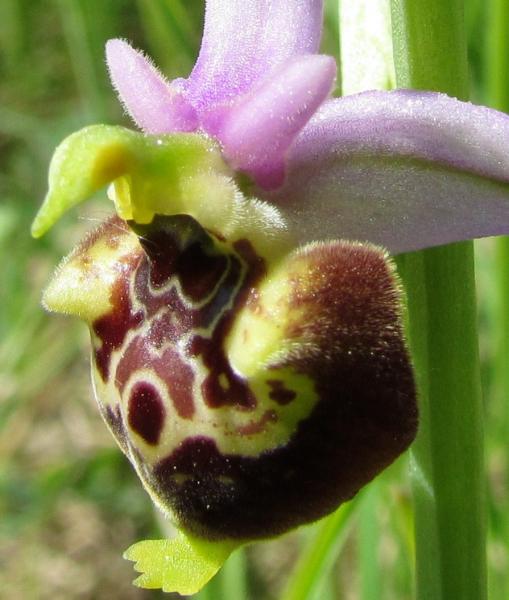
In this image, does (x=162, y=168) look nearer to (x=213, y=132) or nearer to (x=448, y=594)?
(x=213, y=132)

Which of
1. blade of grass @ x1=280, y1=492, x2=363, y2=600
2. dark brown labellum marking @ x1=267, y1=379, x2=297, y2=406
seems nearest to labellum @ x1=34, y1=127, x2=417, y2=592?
dark brown labellum marking @ x1=267, y1=379, x2=297, y2=406

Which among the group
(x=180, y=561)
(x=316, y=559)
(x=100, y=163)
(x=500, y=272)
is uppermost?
(x=100, y=163)

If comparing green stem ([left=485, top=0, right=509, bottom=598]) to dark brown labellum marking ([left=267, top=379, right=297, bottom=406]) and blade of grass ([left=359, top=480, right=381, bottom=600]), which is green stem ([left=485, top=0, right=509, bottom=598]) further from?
dark brown labellum marking ([left=267, top=379, right=297, bottom=406])

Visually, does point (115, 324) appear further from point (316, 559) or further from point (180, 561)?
point (316, 559)

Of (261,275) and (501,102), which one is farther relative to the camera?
(501,102)

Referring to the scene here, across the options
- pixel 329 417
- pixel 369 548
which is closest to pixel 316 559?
pixel 369 548

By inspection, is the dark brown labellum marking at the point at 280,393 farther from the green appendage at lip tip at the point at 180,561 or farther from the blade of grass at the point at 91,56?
the blade of grass at the point at 91,56

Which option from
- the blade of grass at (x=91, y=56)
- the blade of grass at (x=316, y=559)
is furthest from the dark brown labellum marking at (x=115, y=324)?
the blade of grass at (x=91, y=56)
